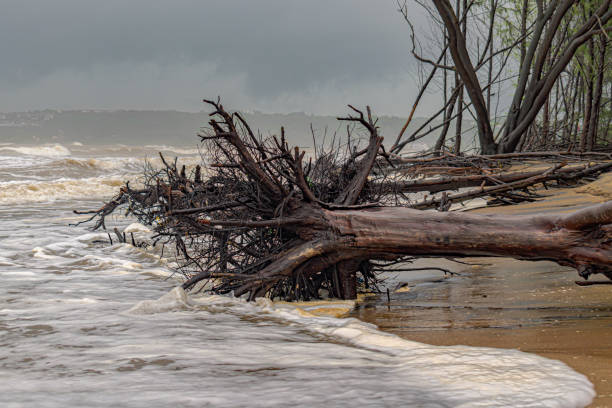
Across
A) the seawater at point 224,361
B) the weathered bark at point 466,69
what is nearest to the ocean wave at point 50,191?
the weathered bark at point 466,69

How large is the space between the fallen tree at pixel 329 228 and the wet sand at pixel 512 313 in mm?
291

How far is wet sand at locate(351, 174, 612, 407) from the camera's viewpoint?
215 cm

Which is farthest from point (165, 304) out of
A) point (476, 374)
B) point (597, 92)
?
point (597, 92)

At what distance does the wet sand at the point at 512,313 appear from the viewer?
215 centimetres

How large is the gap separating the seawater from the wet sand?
130 mm

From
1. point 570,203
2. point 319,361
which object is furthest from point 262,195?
point 570,203

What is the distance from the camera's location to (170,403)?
1.74 meters

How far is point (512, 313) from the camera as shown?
2.81 metres

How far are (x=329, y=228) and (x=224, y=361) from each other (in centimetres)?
118

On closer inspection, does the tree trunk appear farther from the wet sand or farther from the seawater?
the seawater

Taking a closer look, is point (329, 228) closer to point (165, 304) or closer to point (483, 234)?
point (483, 234)

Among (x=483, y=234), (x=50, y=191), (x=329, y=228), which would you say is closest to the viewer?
(x=483, y=234)

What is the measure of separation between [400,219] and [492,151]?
617 centimetres

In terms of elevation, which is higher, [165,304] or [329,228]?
[329,228]
